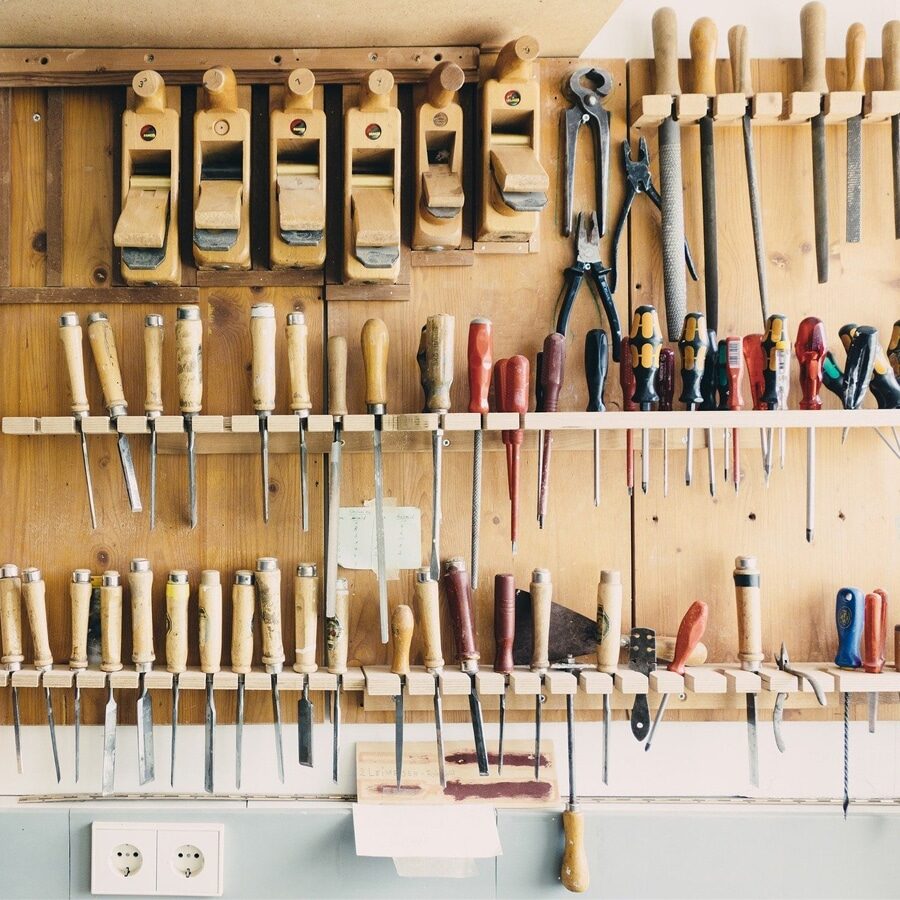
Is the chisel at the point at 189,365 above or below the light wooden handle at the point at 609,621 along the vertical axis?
above

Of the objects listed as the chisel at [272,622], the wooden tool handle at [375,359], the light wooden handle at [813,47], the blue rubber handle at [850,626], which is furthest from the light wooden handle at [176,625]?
the light wooden handle at [813,47]

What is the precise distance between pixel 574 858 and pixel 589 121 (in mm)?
1336

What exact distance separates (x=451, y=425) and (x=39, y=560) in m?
0.82

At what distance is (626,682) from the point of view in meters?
1.51

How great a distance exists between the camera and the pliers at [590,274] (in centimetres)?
161

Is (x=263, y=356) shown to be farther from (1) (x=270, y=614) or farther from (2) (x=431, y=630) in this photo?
(2) (x=431, y=630)


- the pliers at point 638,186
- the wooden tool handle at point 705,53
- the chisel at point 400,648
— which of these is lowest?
the chisel at point 400,648

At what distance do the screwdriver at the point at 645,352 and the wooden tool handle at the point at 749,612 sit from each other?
315 mm

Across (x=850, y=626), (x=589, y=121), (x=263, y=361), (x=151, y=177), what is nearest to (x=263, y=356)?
(x=263, y=361)

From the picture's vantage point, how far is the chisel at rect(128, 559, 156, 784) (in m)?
1.53

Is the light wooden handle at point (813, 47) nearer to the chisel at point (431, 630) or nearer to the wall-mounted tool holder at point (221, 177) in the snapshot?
the wall-mounted tool holder at point (221, 177)

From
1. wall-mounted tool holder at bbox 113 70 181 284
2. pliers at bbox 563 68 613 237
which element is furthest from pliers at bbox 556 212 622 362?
wall-mounted tool holder at bbox 113 70 181 284

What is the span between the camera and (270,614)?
1.54 m

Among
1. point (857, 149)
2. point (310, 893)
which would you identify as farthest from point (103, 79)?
point (310, 893)
